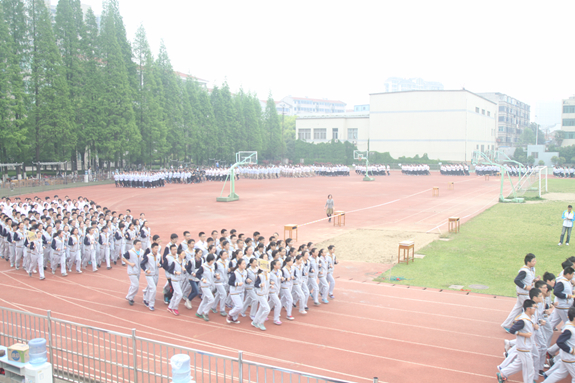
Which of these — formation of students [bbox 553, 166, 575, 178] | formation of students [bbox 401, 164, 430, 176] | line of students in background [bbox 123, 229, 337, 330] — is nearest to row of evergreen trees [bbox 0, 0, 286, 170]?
formation of students [bbox 401, 164, 430, 176]

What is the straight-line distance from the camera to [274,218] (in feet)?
74.7

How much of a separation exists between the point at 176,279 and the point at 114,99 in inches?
1413

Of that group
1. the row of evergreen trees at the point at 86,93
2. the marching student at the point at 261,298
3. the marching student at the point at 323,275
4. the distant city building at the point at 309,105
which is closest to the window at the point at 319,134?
the row of evergreen trees at the point at 86,93

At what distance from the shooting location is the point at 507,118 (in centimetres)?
9812

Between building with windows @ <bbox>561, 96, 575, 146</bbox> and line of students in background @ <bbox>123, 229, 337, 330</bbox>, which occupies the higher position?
building with windows @ <bbox>561, 96, 575, 146</bbox>

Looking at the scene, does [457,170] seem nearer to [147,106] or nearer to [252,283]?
[147,106]

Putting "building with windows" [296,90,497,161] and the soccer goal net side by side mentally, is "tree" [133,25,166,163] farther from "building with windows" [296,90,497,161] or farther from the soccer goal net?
"building with windows" [296,90,497,161]

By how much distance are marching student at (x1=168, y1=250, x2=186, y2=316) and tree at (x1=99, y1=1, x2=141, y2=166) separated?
33409 mm

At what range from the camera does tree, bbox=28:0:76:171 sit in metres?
35.7

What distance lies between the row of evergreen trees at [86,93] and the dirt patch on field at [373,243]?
2607cm

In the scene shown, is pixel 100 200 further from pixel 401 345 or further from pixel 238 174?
pixel 401 345

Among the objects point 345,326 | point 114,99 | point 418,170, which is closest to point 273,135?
Answer: point 418,170

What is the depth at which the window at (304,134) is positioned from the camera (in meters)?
79.8

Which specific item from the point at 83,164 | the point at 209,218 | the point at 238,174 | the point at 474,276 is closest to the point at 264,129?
the point at 238,174
